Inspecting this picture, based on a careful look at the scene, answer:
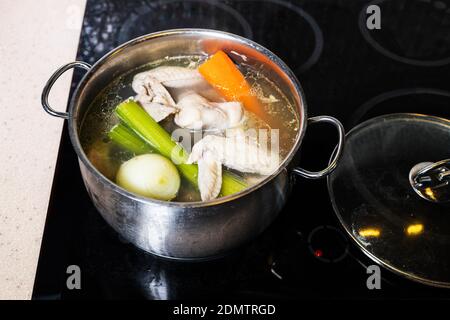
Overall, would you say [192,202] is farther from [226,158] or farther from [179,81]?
[179,81]

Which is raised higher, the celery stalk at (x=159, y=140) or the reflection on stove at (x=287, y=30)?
the reflection on stove at (x=287, y=30)

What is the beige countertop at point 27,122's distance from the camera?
3.27 feet

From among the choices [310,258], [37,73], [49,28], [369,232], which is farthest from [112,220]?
[49,28]

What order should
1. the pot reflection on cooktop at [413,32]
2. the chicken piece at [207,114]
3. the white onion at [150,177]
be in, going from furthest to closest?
the pot reflection on cooktop at [413,32] < the chicken piece at [207,114] < the white onion at [150,177]

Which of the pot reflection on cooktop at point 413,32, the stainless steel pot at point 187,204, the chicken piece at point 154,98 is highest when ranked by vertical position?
the pot reflection on cooktop at point 413,32

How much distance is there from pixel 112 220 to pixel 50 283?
17 centimetres

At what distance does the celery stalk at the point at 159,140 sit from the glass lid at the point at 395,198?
0.73 feet

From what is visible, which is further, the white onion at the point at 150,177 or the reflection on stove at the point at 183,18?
the reflection on stove at the point at 183,18

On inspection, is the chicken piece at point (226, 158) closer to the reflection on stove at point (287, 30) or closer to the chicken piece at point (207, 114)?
the chicken piece at point (207, 114)

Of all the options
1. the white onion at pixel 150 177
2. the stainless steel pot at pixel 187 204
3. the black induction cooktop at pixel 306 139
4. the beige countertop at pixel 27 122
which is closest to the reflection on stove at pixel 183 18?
the black induction cooktop at pixel 306 139

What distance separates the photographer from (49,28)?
139cm

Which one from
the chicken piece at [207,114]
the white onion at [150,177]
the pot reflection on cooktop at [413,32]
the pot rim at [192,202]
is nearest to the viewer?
the pot rim at [192,202]

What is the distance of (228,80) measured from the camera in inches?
43.7

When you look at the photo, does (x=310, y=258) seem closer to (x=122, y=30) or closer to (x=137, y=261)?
(x=137, y=261)
